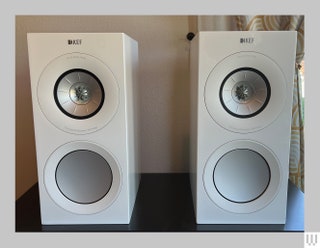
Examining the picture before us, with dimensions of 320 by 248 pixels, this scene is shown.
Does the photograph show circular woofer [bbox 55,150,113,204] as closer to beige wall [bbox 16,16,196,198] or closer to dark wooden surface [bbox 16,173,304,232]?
dark wooden surface [bbox 16,173,304,232]

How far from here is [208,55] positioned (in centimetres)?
86

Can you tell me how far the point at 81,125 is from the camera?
35.1 inches

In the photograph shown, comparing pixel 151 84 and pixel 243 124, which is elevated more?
pixel 151 84

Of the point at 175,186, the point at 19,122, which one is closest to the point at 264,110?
the point at 175,186

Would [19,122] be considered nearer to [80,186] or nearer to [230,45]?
[80,186]

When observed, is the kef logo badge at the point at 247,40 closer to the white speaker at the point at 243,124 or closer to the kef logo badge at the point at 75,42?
the white speaker at the point at 243,124

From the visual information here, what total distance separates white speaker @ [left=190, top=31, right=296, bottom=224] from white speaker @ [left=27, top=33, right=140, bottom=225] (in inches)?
9.1

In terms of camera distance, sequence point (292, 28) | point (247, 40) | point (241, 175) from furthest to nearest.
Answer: point (292, 28) → point (241, 175) → point (247, 40)

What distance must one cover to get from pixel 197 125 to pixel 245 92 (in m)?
0.17

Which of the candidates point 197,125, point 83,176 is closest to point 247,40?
point 197,125

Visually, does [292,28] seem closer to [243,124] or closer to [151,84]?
[243,124]

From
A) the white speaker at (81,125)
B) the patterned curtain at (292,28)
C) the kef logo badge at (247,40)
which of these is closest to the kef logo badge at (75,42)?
the white speaker at (81,125)

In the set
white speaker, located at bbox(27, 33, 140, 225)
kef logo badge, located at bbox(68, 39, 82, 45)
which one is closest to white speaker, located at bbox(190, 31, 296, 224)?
white speaker, located at bbox(27, 33, 140, 225)

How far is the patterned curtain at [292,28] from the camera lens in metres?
1.14
